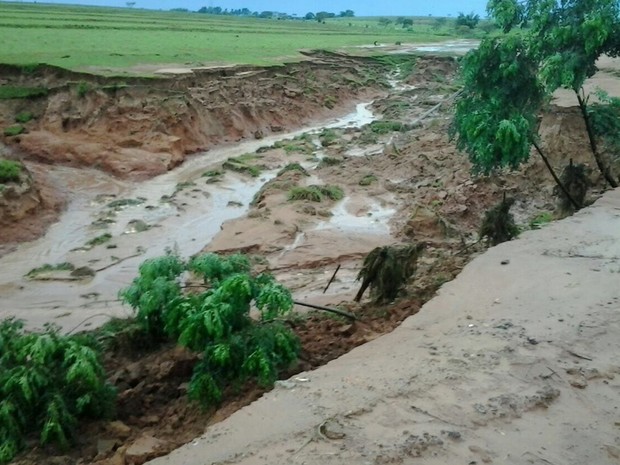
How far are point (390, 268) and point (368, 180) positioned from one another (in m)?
9.19

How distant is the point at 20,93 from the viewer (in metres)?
18.4

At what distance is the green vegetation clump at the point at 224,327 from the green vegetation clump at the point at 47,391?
2.69ft

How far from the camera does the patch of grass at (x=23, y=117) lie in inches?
711

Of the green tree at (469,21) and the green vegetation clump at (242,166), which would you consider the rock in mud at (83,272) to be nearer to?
the green vegetation clump at (242,166)

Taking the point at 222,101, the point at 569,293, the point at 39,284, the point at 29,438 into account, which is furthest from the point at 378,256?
the point at 222,101

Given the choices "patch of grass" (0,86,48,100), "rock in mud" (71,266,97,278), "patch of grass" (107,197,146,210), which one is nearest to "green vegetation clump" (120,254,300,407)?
"rock in mud" (71,266,97,278)

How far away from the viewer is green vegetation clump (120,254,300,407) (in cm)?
560

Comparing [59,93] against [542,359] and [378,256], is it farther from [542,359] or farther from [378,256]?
[542,359]

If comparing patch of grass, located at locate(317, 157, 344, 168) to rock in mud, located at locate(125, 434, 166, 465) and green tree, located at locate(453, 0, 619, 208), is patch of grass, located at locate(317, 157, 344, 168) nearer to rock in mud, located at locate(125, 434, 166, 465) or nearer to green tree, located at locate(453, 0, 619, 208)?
green tree, located at locate(453, 0, 619, 208)

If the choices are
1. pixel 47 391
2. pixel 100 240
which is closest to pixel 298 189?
pixel 100 240

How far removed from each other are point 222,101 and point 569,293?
659 inches

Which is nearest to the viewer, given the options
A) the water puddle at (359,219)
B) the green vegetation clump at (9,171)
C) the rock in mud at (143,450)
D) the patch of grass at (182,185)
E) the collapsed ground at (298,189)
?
the rock in mud at (143,450)

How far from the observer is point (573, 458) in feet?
14.1

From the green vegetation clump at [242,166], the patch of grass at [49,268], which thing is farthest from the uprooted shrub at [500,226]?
the green vegetation clump at [242,166]
